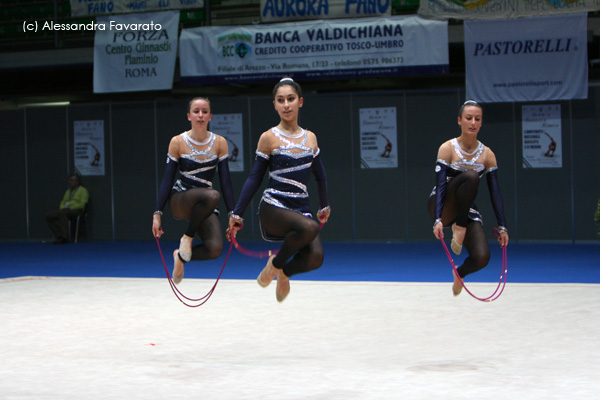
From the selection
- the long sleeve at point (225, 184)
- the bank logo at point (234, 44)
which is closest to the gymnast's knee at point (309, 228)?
the long sleeve at point (225, 184)

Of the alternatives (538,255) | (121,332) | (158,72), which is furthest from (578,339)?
(158,72)

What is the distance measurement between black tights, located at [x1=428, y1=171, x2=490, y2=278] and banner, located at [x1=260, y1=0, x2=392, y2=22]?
33.8 feet

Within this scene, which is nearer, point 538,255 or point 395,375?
point 395,375

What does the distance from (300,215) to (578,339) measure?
2.71 meters

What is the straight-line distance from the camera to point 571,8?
1565 cm

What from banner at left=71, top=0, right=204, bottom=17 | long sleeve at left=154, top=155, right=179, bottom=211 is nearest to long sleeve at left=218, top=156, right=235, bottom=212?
long sleeve at left=154, top=155, right=179, bottom=211

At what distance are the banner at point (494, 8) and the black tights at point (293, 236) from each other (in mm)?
10703

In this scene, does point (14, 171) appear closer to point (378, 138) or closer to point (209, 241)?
point (378, 138)

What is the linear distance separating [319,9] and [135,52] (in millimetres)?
4018

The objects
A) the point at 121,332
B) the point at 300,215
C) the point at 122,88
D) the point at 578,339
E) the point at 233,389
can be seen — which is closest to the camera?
the point at 233,389

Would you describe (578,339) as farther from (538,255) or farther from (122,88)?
(122,88)

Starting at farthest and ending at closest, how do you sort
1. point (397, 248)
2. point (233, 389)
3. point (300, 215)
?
point (397, 248) < point (300, 215) < point (233, 389)

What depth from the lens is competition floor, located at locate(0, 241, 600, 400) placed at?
5.79m

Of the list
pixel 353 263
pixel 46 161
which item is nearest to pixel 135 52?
pixel 46 161
